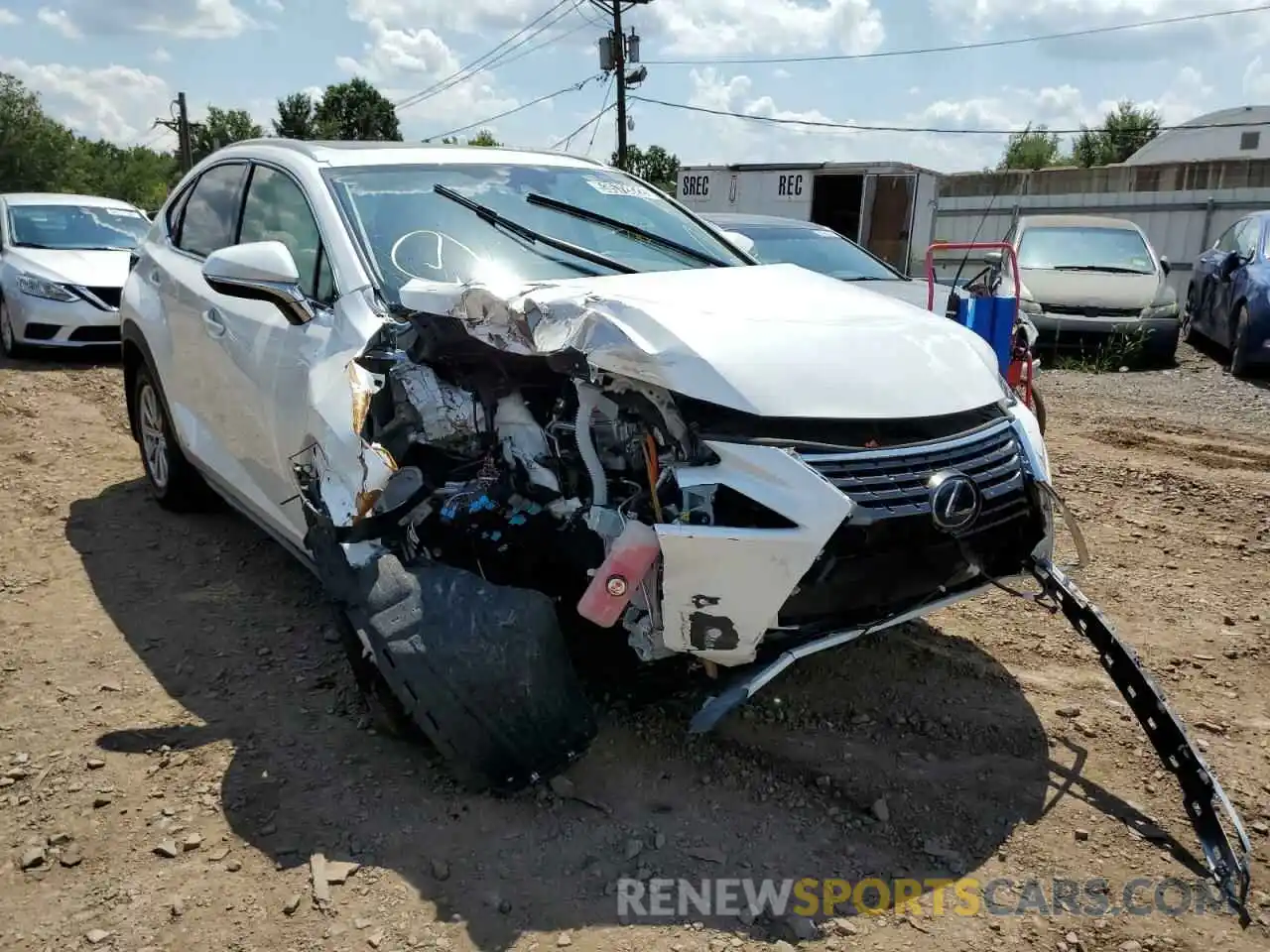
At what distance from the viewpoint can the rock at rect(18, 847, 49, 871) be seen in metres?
2.54

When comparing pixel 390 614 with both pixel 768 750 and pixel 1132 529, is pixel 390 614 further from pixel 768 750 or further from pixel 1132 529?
pixel 1132 529

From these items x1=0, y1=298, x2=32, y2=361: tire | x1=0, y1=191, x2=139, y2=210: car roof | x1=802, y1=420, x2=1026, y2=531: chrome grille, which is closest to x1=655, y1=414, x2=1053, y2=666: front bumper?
x1=802, y1=420, x2=1026, y2=531: chrome grille

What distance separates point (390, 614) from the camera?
A: 2668mm

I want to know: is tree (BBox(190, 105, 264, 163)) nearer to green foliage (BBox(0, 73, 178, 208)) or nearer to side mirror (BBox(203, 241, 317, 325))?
green foliage (BBox(0, 73, 178, 208))

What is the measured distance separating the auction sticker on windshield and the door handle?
1.56 meters

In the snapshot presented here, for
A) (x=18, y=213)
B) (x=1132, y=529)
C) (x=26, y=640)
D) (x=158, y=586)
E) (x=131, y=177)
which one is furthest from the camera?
(x=131, y=177)

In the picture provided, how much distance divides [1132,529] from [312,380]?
12.5 ft

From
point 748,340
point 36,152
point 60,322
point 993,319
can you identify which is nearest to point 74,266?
point 60,322

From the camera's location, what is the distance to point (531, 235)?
363cm

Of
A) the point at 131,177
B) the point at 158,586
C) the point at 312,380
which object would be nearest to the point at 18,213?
the point at 158,586

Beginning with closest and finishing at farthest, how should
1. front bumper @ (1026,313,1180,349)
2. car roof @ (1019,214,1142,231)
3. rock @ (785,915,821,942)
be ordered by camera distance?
rock @ (785,915,821,942) → front bumper @ (1026,313,1180,349) → car roof @ (1019,214,1142,231)

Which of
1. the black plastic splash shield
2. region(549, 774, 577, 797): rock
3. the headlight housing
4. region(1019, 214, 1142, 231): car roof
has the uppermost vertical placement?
region(1019, 214, 1142, 231): car roof

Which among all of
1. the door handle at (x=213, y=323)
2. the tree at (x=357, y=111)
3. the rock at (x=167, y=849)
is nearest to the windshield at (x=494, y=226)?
the door handle at (x=213, y=323)

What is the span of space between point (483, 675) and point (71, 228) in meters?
9.62
